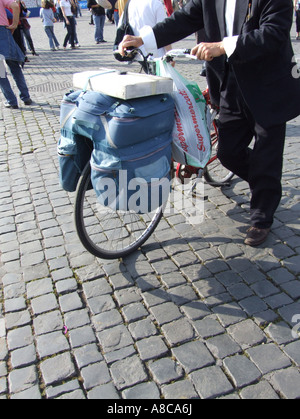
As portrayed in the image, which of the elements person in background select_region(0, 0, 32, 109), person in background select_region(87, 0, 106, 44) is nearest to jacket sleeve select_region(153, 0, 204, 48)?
person in background select_region(0, 0, 32, 109)

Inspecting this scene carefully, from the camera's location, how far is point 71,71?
33.7 feet

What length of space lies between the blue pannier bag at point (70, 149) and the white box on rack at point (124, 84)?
145 millimetres

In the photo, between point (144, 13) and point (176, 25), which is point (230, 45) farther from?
point (144, 13)

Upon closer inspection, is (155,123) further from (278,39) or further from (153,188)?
(278,39)

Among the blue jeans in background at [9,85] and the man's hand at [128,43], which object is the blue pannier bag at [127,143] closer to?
the man's hand at [128,43]

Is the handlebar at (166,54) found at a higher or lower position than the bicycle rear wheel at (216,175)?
higher

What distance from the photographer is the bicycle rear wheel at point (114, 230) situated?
297 cm

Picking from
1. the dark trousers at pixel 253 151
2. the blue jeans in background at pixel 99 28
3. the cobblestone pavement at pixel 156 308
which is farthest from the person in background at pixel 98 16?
the dark trousers at pixel 253 151

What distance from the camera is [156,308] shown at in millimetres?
2600

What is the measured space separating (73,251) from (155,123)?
4.43ft

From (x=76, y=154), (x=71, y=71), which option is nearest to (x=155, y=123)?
(x=76, y=154)

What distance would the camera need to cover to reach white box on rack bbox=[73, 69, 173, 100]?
2242 millimetres

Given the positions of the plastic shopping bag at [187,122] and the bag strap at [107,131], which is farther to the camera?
the plastic shopping bag at [187,122]

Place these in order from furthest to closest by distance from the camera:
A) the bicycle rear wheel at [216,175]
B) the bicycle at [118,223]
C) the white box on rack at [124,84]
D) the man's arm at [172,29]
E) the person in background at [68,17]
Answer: the person in background at [68,17], the bicycle rear wheel at [216,175], the man's arm at [172,29], the bicycle at [118,223], the white box on rack at [124,84]
